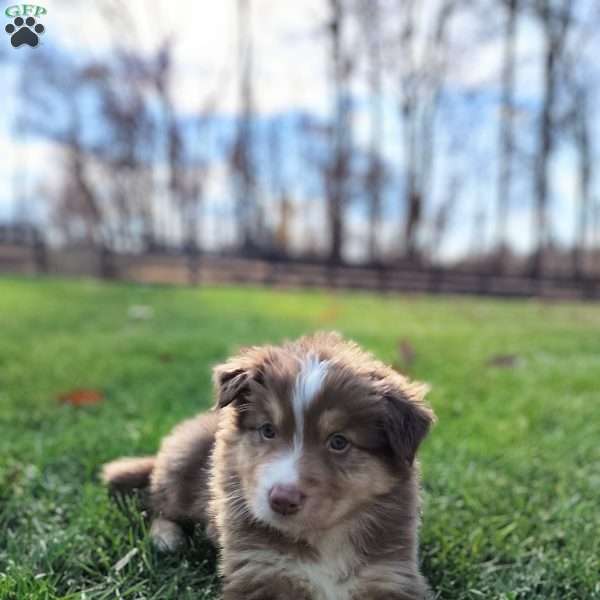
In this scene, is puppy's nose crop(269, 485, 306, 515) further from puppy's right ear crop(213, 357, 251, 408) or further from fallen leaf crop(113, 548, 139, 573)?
fallen leaf crop(113, 548, 139, 573)

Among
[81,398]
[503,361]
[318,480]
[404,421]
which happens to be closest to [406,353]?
[503,361]

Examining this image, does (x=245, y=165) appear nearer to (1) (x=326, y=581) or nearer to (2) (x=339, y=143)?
(2) (x=339, y=143)

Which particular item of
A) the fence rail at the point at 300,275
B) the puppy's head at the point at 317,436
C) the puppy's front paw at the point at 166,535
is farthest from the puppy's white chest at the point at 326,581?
the fence rail at the point at 300,275

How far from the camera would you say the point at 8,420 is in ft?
17.9

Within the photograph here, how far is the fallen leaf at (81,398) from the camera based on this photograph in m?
6.11

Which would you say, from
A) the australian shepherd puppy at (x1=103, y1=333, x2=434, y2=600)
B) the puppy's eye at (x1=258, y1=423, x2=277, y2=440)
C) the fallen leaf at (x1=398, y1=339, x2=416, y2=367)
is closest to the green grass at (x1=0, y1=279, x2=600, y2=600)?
the fallen leaf at (x1=398, y1=339, x2=416, y2=367)

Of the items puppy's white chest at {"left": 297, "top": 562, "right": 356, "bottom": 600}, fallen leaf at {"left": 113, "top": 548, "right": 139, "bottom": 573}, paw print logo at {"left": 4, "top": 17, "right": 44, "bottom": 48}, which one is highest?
paw print logo at {"left": 4, "top": 17, "right": 44, "bottom": 48}

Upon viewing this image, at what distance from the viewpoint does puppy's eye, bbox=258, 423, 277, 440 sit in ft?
8.90

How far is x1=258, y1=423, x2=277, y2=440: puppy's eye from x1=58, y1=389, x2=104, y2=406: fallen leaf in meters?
3.75

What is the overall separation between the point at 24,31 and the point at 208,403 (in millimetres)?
3601

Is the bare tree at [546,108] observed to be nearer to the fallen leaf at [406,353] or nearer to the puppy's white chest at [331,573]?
the fallen leaf at [406,353]

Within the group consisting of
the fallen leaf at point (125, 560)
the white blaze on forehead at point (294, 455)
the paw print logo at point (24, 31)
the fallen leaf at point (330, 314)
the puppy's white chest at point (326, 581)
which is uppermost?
the paw print logo at point (24, 31)

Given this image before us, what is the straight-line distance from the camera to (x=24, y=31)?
12.3 ft

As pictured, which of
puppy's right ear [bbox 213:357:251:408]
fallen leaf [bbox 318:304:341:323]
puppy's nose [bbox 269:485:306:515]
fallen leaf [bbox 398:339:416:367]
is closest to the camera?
puppy's nose [bbox 269:485:306:515]
